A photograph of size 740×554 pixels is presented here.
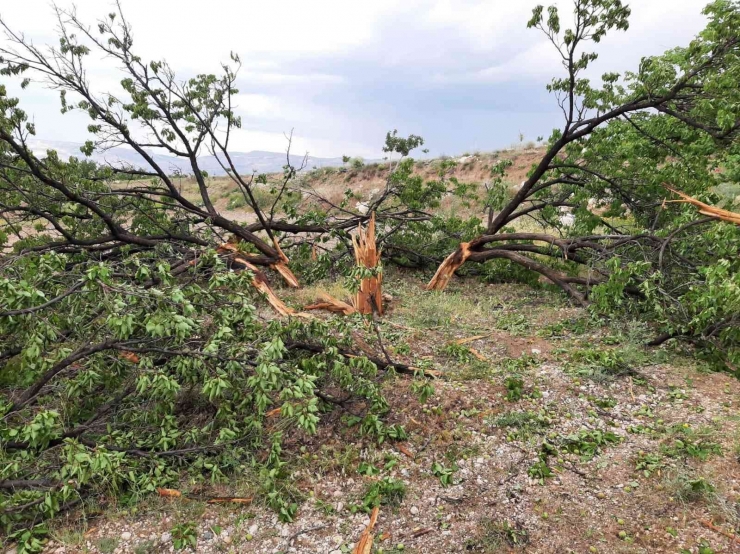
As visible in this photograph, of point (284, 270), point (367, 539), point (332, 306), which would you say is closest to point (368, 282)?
point (332, 306)

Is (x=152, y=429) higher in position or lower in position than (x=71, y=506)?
higher

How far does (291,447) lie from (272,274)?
16.6 ft

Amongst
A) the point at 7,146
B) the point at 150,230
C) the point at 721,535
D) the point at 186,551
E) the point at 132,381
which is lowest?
the point at 186,551

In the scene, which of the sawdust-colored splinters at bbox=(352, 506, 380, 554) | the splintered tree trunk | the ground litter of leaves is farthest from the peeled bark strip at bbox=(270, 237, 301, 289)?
the sawdust-colored splinters at bbox=(352, 506, 380, 554)

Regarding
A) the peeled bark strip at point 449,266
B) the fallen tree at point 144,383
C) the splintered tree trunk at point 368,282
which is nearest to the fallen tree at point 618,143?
the peeled bark strip at point 449,266

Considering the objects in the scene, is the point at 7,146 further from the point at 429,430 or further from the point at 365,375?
the point at 429,430

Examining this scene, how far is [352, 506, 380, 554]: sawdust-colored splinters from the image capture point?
2.60 metres

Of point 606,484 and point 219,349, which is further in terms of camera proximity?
point 219,349

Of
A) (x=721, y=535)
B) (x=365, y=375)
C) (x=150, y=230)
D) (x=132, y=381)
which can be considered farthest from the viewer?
(x=150, y=230)

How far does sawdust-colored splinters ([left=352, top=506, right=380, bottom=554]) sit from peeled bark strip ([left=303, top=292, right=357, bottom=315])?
372 cm

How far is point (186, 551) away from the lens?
266cm

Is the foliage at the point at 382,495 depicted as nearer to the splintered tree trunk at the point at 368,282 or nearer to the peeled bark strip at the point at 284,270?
the splintered tree trunk at the point at 368,282

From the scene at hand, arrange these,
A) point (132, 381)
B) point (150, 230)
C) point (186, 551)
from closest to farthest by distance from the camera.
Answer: point (186, 551) → point (132, 381) → point (150, 230)

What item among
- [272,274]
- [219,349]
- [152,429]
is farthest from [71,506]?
[272,274]
